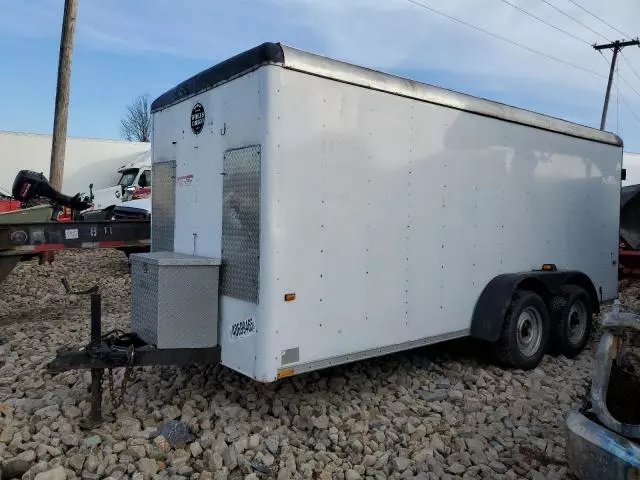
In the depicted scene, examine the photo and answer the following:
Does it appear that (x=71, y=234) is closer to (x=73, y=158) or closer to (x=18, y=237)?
(x=18, y=237)

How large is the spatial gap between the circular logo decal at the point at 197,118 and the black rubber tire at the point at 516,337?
11.0ft

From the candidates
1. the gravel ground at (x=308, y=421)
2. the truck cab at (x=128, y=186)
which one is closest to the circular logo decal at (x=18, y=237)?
the gravel ground at (x=308, y=421)

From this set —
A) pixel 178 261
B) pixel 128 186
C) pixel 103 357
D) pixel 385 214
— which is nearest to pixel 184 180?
pixel 178 261

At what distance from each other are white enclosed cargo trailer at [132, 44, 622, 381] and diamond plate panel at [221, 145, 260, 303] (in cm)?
1

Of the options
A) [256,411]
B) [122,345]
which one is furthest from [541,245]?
[122,345]

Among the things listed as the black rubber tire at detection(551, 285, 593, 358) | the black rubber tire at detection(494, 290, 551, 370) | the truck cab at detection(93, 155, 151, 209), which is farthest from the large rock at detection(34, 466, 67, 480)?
the truck cab at detection(93, 155, 151, 209)

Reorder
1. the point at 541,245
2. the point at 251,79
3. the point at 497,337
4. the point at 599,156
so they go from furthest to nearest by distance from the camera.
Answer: the point at 599,156
the point at 541,245
the point at 497,337
the point at 251,79

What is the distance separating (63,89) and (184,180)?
938cm

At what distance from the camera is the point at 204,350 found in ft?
14.2

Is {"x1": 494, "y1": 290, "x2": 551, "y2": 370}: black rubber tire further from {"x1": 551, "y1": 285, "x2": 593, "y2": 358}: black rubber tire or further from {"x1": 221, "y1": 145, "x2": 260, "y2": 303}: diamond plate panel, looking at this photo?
{"x1": 221, "y1": 145, "x2": 260, "y2": 303}: diamond plate panel

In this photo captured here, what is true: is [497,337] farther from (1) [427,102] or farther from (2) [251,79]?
(2) [251,79]

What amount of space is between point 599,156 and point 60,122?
11.1m

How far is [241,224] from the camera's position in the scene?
4.08 m

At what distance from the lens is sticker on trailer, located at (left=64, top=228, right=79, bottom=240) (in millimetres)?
6305
